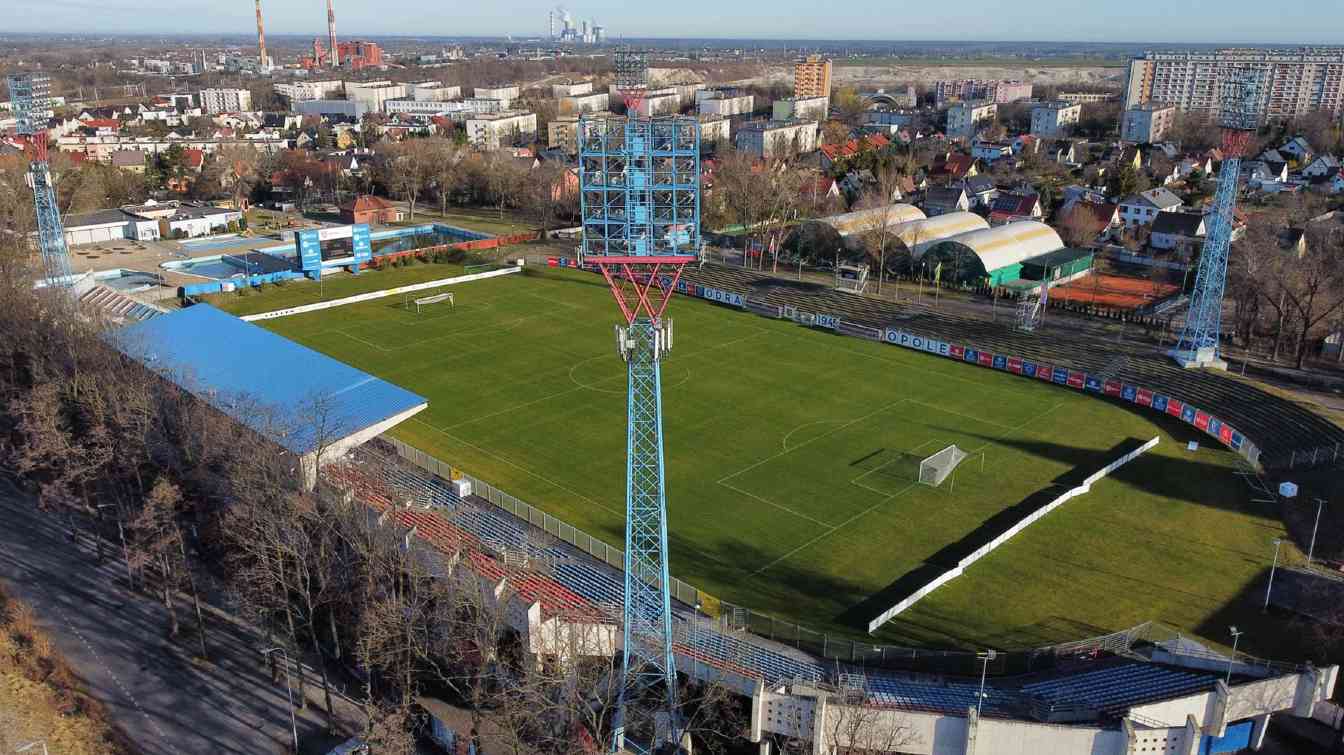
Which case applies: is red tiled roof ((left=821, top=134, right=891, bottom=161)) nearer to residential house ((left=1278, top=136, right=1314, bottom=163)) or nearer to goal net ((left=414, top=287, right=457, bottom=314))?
residential house ((left=1278, top=136, right=1314, bottom=163))

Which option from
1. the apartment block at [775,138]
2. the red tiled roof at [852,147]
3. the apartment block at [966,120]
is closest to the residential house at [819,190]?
the red tiled roof at [852,147]

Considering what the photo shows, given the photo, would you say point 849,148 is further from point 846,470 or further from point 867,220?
point 846,470

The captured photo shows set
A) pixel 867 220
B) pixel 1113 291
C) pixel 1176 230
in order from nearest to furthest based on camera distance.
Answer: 1. pixel 1113 291
2. pixel 867 220
3. pixel 1176 230

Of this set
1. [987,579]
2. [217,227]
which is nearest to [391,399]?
[987,579]

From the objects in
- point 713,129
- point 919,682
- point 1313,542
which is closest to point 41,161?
point 919,682

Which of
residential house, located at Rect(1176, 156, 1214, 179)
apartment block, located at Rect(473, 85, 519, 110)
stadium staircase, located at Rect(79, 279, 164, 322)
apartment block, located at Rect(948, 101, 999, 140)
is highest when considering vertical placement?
apartment block, located at Rect(473, 85, 519, 110)

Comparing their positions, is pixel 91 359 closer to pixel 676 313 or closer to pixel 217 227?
pixel 676 313

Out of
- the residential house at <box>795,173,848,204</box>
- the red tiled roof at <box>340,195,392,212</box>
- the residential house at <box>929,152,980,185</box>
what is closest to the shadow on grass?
the residential house at <box>795,173,848,204</box>

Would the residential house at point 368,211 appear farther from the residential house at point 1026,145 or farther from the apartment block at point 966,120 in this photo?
the apartment block at point 966,120
